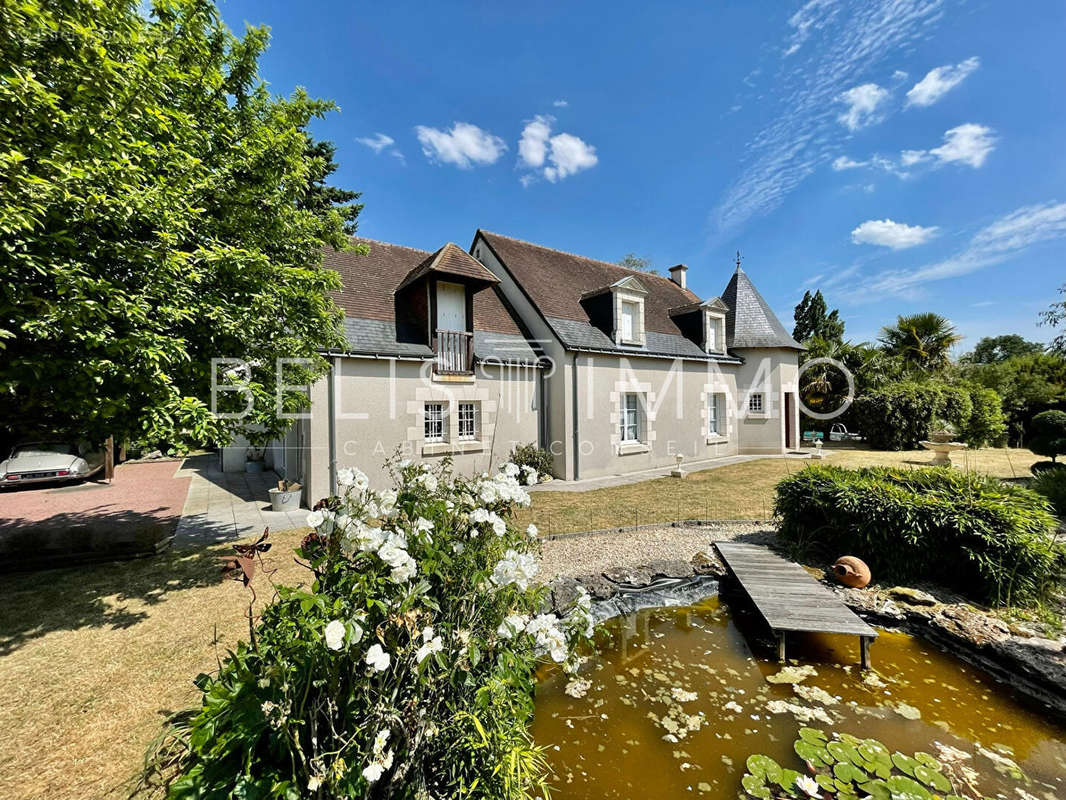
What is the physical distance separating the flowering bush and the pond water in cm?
75

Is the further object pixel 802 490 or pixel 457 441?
pixel 457 441

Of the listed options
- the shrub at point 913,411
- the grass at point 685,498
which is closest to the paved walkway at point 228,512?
the grass at point 685,498

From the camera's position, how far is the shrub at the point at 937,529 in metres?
5.03

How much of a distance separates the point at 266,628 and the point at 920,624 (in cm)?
663

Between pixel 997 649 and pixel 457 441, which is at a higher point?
pixel 457 441

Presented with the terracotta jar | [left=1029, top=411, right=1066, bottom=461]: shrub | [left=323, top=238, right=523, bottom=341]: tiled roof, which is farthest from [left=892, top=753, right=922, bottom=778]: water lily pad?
[left=1029, top=411, right=1066, bottom=461]: shrub

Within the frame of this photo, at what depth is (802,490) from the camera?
274 inches

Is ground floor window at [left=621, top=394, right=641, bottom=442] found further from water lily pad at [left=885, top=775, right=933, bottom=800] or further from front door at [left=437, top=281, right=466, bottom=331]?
water lily pad at [left=885, top=775, right=933, bottom=800]

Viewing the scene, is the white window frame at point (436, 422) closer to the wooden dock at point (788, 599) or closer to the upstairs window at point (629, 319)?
the upstairs window at point (629, 319)

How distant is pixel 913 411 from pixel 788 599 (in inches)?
811

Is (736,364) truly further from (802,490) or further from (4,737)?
(4,737)

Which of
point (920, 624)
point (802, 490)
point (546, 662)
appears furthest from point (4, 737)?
point (802, 490)

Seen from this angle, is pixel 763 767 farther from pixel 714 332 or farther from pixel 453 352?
pixel 714 332

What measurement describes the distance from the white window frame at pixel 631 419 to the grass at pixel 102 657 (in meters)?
10.9
